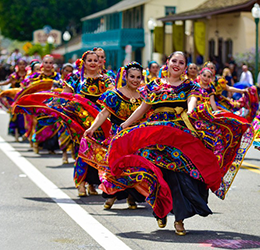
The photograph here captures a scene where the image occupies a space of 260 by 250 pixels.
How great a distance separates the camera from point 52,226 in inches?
353

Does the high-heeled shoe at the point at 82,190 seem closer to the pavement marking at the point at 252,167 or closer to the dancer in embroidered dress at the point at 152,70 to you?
the pavement marking at the point at 252,167

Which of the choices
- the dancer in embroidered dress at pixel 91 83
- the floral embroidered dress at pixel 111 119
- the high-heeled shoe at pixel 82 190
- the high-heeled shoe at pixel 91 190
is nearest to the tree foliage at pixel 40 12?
the dancer in embroidered dress at pixel 91 83

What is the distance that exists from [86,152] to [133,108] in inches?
37.4

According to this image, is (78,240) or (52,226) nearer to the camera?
(78,240)

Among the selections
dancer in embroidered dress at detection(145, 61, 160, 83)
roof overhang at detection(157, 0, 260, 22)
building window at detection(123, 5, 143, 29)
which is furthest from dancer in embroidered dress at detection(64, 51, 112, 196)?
building window at detection(123, 5, 143, 29)

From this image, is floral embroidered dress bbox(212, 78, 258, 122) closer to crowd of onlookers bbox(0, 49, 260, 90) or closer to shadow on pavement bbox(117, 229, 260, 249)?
crowd of onlookers bbox(0, 49, 260, 90)

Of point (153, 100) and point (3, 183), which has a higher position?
point (153, 100)

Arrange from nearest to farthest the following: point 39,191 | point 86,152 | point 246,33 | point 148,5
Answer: point 86,152
point 39,191
point 246,33
point 148,5

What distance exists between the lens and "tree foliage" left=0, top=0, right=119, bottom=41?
267 feet

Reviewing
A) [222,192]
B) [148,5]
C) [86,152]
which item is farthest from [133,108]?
[148,5]

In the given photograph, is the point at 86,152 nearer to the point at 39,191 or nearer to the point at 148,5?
the point at 39,191

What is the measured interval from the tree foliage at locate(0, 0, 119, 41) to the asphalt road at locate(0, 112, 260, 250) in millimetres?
69678

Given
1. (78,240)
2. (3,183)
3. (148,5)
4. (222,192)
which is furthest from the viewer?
(148,5)

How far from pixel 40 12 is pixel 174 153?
244 ft
